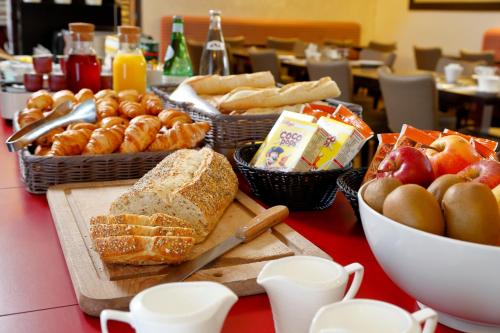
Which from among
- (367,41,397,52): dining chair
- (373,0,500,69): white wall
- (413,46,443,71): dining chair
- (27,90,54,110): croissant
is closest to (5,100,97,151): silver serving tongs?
(27,90,54,110): croissant

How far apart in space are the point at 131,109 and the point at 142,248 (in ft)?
2.46

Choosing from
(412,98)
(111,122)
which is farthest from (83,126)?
(412,98)

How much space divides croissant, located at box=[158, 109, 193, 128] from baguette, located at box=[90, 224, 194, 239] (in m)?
0.58

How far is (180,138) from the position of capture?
1296 millimetres

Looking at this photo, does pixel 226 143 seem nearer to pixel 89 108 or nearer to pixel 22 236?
pixel 89 108

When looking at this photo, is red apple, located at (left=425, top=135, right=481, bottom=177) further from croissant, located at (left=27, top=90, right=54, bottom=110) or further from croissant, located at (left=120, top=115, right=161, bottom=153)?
croissant, located at (left=27, top=90, right=54, bottom=110)

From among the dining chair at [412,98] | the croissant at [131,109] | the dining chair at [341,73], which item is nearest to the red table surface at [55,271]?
the croissant at [131,109]

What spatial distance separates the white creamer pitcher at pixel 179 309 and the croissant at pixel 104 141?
740 mm

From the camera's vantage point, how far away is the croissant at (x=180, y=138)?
50.8 inches

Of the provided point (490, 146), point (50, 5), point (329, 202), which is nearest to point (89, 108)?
point (329, 202)

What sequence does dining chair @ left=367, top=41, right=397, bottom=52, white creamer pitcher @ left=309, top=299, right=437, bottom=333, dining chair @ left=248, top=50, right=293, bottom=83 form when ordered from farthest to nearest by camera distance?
dining chair @ left=367, top=41, right=397, bottom=52 → dining chair @ left=248, top=50, right=293, bottom=83 → white creamer pitcher @ left=309, top=299, right=437, bottom=333

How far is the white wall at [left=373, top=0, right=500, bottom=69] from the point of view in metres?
6.87

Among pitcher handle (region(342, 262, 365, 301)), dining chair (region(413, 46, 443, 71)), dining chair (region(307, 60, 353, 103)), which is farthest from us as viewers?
dining chair (region(413, 46, 443, 71))

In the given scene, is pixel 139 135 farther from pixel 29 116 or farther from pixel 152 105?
pixel 29 116
